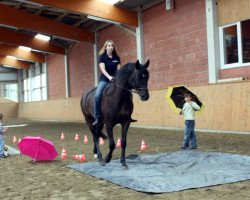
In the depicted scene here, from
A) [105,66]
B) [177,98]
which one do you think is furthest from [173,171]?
[177,98]

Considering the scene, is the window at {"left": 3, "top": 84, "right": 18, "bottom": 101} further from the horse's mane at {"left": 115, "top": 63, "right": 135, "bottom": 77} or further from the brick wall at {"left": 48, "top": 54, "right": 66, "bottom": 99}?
the horse's mane at {"left": 115, "top": 63, "right": 135, "bottom": 77}

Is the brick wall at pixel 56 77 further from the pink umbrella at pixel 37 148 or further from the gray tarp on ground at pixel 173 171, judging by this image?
the gray tarp on ground at pixel 173 171

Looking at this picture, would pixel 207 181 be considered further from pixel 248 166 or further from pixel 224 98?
pixel 224 98

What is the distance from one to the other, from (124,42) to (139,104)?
149 inches

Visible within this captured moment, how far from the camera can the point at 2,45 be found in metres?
30.9

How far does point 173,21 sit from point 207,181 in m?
11.9

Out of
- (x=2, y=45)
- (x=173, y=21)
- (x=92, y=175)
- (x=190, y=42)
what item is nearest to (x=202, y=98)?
(x=190, y=42)

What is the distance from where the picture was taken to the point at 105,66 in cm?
688

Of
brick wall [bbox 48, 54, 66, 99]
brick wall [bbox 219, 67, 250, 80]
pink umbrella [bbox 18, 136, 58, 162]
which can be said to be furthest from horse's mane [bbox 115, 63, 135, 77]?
brick wall [bbox 48, 54, 66, 99]

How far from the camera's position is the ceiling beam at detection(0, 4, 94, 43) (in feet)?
64.5

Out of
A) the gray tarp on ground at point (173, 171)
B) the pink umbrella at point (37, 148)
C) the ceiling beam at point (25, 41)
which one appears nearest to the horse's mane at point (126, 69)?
the gray tarp on ground at point (173, 171)

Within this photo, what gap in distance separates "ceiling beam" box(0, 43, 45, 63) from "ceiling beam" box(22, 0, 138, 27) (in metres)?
15.6

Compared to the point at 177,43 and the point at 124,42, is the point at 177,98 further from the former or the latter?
the point at 124,42

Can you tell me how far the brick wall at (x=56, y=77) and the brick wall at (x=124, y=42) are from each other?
8.59 m
